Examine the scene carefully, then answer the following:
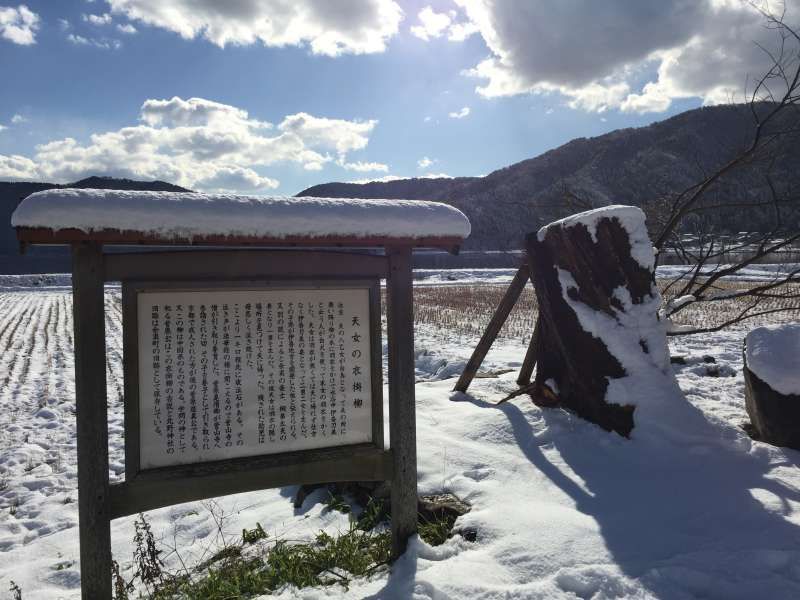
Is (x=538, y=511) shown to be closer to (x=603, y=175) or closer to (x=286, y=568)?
(x=286, y=568)

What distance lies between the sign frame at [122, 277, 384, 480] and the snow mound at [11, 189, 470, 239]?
33 cm

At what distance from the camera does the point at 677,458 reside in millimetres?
3758

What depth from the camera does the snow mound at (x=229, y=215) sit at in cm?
226

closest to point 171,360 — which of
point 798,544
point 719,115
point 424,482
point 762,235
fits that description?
point 424,482

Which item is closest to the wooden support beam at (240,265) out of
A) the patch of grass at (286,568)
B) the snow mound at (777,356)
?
the patch of grass at (286,568)

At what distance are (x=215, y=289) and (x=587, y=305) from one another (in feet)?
10.5

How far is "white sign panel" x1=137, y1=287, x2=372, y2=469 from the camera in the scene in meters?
2.62

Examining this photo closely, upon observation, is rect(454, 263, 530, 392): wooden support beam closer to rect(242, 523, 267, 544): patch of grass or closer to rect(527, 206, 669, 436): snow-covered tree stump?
rect(527, 206, 669, 436): snow-covered tree stump

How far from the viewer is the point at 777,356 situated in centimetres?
410

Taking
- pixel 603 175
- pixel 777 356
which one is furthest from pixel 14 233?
pixel 603 175

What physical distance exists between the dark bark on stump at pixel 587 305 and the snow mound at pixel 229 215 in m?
2.09

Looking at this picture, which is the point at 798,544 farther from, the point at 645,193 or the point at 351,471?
the point at 645,193

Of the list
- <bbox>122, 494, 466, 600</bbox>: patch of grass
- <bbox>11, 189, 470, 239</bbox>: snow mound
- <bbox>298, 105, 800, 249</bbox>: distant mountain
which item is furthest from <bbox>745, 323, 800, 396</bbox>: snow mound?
<bbox>298, 105, 800, 249</bbox>: distant mountain

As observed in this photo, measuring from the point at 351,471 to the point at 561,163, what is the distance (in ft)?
315
